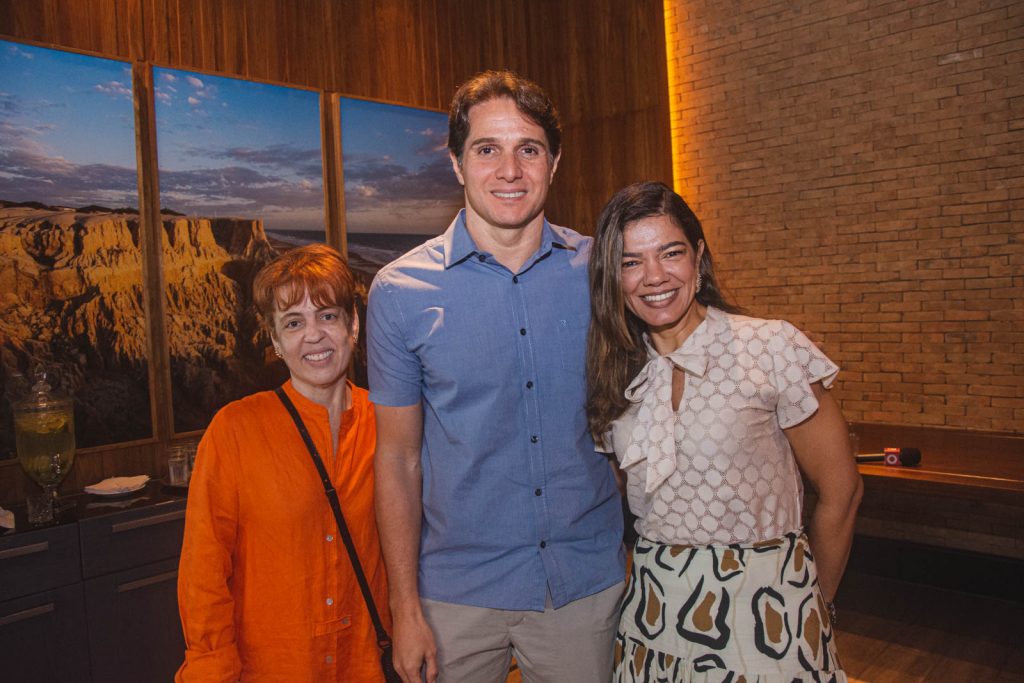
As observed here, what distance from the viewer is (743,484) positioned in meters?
1.61

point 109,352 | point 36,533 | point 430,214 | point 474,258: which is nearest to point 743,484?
point 474,258

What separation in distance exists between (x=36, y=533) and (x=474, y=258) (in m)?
2.36

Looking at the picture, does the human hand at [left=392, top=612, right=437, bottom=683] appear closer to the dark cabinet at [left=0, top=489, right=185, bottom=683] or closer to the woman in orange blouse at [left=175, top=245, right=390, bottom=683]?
the woman in orange blouse at [left=175, top=245, right=390, bottom=683]

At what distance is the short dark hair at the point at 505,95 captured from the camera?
5.81ft

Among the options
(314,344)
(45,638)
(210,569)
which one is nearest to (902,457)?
(314,344)

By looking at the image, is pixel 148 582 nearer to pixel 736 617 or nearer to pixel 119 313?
pixel 119 313

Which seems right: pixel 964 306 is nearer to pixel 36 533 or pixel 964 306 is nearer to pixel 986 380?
pixel 986 380

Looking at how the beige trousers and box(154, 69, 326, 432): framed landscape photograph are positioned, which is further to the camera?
box(154, 69, 326, 432): framed landscape photograph

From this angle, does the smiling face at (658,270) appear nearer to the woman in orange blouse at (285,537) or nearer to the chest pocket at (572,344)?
the chest pocket at (572,344)

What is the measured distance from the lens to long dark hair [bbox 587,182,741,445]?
68.1 inches

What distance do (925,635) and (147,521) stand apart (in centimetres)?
394

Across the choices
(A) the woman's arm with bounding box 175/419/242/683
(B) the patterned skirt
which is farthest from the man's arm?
(B) the patterned skirt

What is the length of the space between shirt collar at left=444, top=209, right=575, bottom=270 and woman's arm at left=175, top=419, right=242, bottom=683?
0.68 m

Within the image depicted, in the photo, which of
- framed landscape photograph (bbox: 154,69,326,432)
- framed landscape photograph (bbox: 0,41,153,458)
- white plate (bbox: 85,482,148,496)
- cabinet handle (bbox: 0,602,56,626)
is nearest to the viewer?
cabinet handle (bbox: 0,602,56,626)
